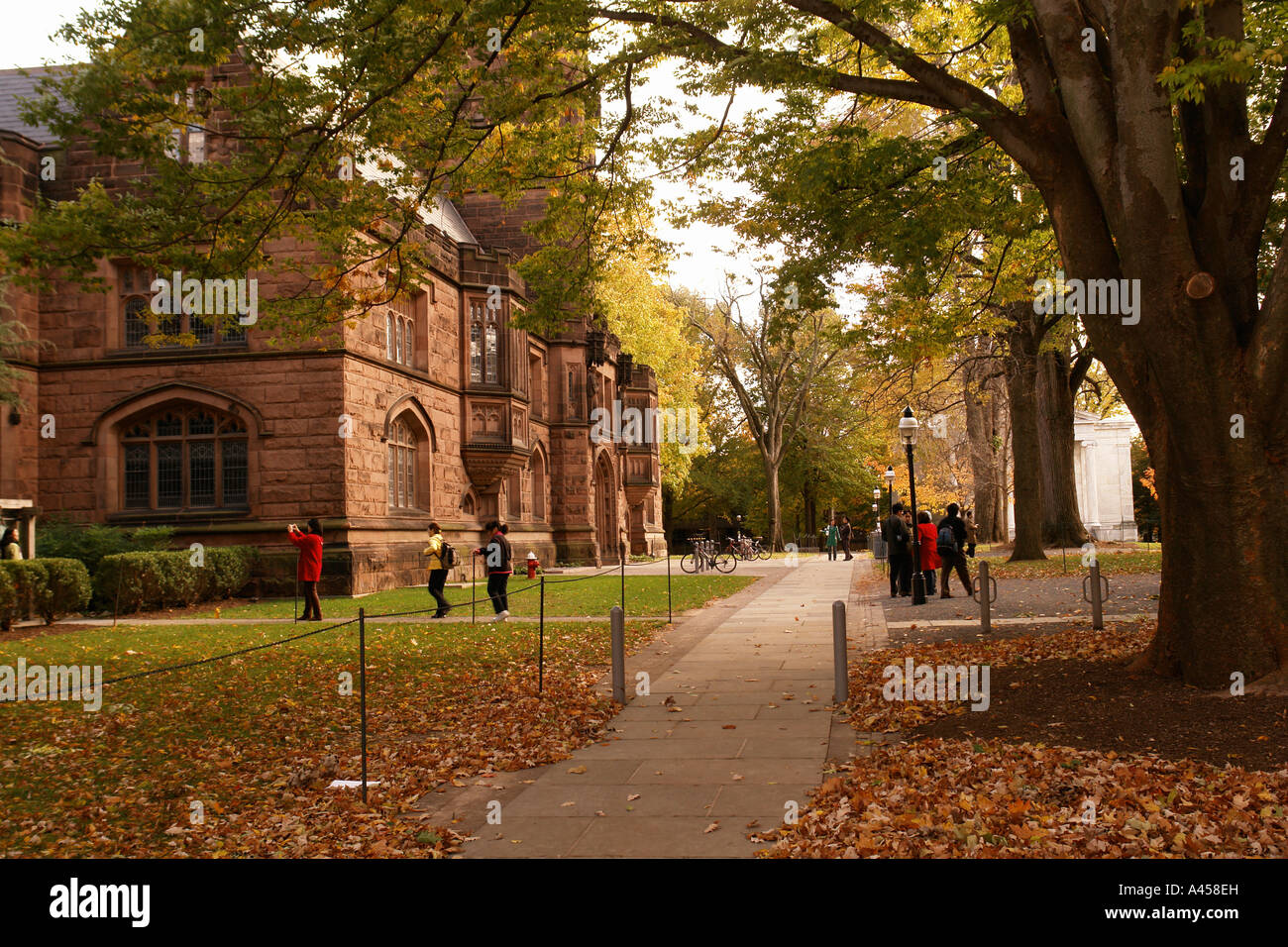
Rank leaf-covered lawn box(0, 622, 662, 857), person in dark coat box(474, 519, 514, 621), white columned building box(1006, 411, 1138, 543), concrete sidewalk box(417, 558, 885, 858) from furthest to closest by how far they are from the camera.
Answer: white columned building box(1006, 411, 1138, 543)
person in dark coat box(474, 519, 514, 621)
leaf-covered lawn box(0, 622, 662, 857)
concrete sidewalk box(417, 558, 885, 858)

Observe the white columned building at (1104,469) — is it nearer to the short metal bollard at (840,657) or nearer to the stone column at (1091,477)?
the stone column at (1091,477)

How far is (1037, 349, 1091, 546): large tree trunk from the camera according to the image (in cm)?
2858

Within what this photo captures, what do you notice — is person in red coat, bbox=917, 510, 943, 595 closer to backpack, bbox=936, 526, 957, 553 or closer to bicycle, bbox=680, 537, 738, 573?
backpack, bbox=936, 526, 957, 553

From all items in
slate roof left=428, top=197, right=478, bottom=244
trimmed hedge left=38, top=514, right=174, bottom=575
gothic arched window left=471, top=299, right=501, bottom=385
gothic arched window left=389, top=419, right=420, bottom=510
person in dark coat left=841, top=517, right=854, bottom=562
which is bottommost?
person in dark coat left=841, top=517, right=854, bottom=562

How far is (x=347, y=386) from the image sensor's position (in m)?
22.0

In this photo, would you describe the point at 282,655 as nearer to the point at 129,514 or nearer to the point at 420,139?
the point at 420,139

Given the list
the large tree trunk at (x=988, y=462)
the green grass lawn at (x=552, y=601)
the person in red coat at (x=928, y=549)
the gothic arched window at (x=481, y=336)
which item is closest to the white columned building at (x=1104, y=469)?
the large tree trunk at (x=988, y=462)

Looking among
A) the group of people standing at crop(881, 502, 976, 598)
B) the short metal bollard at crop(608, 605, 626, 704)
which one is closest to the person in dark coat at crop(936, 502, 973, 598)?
the group of people standing at crop(881, 502, 976, 598)

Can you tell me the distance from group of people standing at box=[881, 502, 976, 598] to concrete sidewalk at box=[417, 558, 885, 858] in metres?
7.71

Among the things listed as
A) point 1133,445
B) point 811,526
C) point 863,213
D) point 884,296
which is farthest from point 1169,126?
point 1133,445

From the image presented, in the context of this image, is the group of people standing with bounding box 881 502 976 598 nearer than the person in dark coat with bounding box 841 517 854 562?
Yes

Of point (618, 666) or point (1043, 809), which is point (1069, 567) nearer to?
point (618, 666)

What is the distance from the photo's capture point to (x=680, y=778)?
6.81 meters
